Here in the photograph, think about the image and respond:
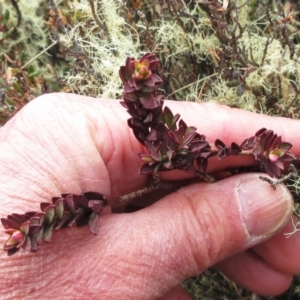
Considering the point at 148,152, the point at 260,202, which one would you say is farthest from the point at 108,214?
the point at 260,202

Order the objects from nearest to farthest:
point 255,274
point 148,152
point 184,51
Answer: point 148,152
point 184,51
point 255,274

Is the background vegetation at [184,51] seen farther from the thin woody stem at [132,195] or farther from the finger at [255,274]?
the thin woody stem at [132,195]

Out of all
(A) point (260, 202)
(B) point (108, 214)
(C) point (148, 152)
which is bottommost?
(A) point (260, 202)

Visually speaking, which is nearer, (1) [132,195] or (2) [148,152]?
(2) [148,152]

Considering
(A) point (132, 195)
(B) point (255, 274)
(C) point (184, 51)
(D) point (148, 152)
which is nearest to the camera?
(D) point (148, 152)

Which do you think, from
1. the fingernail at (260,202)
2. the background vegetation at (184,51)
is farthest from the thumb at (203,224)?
the background vegetation at (184,51)

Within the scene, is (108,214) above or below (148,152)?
below

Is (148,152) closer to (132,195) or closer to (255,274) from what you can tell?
(132,195)
